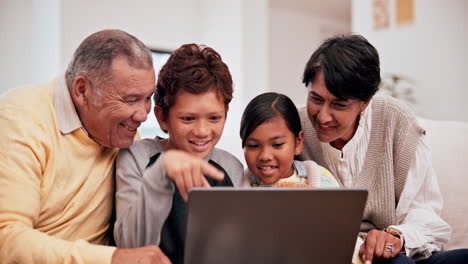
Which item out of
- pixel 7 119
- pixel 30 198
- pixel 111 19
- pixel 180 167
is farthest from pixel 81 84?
pixel 111 19

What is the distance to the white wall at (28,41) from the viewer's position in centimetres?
462

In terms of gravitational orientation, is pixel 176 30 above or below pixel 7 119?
above

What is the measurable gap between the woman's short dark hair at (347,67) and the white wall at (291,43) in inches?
263

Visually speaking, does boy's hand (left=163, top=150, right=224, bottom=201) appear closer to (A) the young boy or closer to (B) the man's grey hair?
(A) the young boy

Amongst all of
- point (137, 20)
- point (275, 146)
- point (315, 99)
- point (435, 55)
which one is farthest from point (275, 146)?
point (137, 20)

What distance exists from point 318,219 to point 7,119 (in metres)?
0.81

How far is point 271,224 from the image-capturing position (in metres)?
1.03

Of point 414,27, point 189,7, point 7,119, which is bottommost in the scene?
point 7,119

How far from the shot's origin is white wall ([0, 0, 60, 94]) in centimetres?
462

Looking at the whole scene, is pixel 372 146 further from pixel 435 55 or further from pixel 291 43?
pixel 291 43

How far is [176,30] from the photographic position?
616 centimetres

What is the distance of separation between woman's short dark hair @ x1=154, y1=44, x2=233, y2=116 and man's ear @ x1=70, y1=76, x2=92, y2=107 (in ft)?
0.72

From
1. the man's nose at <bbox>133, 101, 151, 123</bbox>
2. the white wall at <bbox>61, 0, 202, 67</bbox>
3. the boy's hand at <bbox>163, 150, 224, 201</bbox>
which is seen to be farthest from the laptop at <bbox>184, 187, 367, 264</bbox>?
the white wall at <bbox>61, 0, 202, 67</bbox>

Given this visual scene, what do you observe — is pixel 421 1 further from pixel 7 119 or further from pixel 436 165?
pixel 7 119
